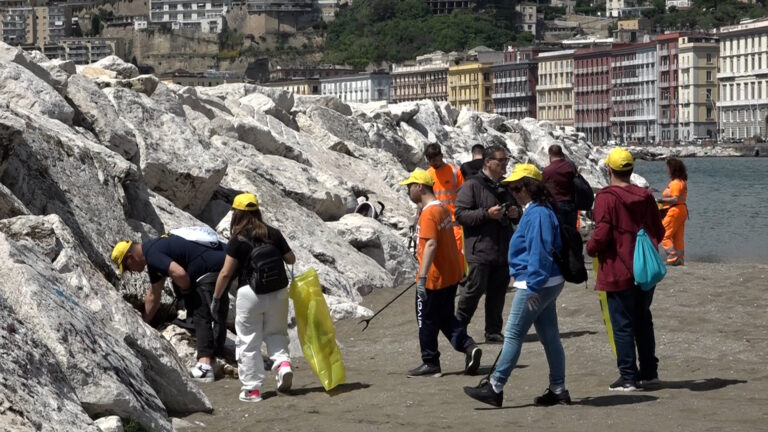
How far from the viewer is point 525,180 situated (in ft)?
26.8

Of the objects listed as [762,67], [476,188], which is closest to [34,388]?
[476,188]

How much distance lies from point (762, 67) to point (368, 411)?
13729cm

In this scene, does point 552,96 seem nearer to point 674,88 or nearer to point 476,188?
point 674,88

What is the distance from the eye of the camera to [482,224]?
10055 millimetres

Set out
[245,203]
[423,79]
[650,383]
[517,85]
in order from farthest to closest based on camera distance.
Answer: [423,79], [517,85], [245,203], [650,383]

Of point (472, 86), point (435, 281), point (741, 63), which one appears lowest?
point (472, 86)

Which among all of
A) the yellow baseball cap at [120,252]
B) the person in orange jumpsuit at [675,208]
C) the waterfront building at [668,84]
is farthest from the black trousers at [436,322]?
the waterfront building at [668,84]

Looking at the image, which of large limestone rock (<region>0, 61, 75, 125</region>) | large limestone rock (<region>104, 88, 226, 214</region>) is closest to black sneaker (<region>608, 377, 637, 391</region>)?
large limestone rock (<region>104, 88, 226, 214</region>)

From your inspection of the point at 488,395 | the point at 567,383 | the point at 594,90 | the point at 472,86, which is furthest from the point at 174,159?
the point at 472,86

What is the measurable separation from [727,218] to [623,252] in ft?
99.8

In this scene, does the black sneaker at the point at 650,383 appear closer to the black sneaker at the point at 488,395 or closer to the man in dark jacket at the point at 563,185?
the black sneaker at the point at 488,395

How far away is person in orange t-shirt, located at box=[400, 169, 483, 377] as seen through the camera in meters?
9.15

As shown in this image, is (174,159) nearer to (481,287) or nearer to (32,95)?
(32,95)

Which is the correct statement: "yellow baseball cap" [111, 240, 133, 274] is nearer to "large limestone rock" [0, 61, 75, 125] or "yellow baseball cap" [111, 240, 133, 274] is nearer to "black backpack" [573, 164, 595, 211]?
"large limestone rock" [0, 61, 75, 125]
